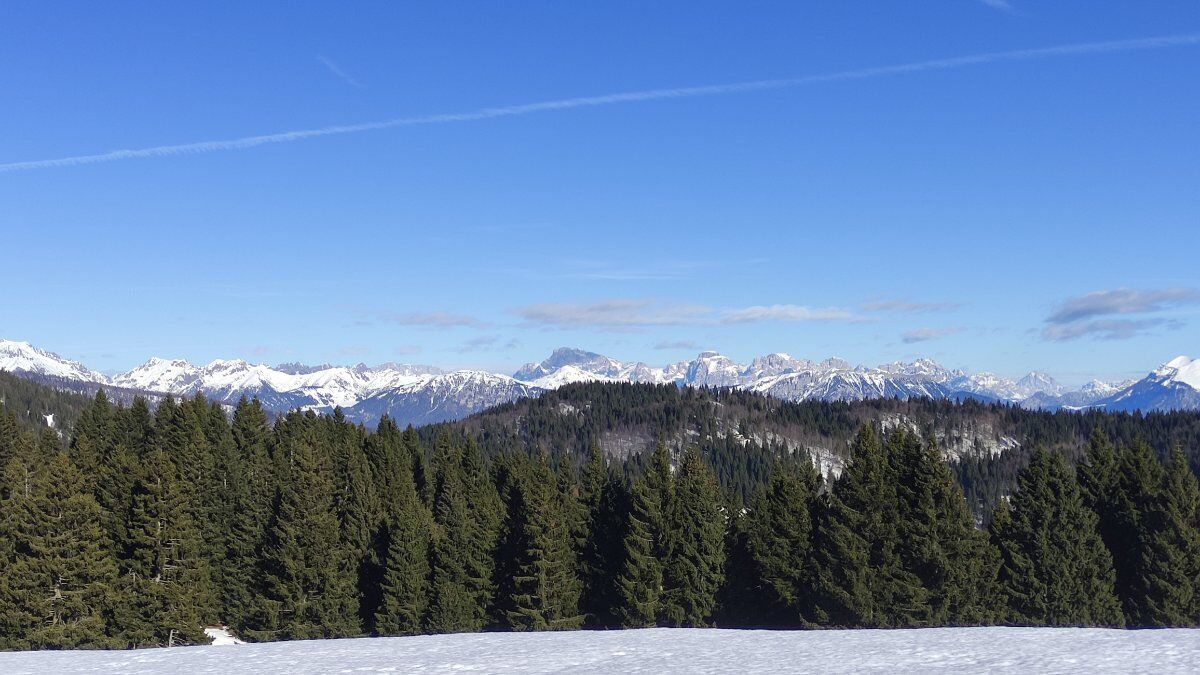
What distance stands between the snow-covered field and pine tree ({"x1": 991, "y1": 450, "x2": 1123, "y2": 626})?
21.3 meters

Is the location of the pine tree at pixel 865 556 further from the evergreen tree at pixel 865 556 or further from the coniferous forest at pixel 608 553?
the coniferous forest at pixel 608 553

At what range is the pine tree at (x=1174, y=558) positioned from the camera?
53.0m

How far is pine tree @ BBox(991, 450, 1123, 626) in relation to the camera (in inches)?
2117

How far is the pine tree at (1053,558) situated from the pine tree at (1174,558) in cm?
→ 209

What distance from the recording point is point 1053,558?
5441 centimetres

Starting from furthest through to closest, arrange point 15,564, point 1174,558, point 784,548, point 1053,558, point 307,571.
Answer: point 307,571
point 784,548
point 1053,558
point 1174,558
point 15,564

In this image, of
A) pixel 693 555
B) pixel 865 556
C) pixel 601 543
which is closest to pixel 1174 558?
pixel 865 556

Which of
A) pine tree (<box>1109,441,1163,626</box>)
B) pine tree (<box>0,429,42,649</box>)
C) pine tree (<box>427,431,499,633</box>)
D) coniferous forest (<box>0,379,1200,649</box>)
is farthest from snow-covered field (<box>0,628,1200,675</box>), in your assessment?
pine tree (<box>1109,441,1163,626</box>)

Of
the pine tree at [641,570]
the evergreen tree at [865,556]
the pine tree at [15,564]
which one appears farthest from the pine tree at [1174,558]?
the pine tree at [15,564]

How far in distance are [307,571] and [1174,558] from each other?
51.4 metres

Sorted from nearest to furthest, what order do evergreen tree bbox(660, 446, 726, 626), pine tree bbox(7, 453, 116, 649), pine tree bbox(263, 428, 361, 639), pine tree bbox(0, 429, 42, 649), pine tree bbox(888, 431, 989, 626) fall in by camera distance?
1. pine tree bbox(0, 429, 42, 649)
2. pine tree bbox(7, 453, 116, 649)
3. pine tree bbox(888, 431, 989, 626)
4. evergreen tree bbox(660, 446, 726, 626)
5. pine tree bbox(263, 428, 361, 639)

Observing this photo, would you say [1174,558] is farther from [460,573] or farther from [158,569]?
[158,569]

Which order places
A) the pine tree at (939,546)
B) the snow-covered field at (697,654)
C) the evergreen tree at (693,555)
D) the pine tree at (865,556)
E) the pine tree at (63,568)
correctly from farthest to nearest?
the evergreen tree at (693,555) < the pine tree at (939,546) < the pine tree at (865,556) < the pine tree at (63,568) < the snow-covered field at (697,654)

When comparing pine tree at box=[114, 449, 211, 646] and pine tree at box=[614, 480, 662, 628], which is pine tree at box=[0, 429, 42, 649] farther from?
pine tree at box=[614, 480, 662, 628]
